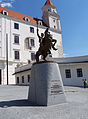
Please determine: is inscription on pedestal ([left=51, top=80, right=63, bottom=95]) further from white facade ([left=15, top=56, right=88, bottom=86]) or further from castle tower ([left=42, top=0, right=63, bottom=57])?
castle tower ([left=42, top=0, right=63, bottom=57])

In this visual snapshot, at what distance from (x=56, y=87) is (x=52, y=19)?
41362 mm

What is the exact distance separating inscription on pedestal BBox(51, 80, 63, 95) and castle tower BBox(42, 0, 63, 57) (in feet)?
125

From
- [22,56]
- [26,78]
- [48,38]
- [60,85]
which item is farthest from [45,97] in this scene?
[22,56]

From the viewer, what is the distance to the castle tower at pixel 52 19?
145ft

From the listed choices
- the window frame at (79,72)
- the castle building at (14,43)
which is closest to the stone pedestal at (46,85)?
the window frame at (79,72)

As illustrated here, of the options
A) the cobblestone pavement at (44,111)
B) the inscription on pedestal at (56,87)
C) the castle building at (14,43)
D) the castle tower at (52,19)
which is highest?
the castle tower at (52,19)

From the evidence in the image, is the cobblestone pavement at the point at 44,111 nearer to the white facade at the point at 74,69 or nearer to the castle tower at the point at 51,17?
the white facade at the point at 74,69

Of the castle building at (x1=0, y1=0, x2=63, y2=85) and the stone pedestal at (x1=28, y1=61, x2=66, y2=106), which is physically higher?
the castle building at (x1=0, y1=0, x2=63, y2=85)

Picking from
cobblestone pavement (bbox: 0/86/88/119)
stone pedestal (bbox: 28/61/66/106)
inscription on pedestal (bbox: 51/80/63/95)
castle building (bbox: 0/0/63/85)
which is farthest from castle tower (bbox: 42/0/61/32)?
cobblestone pavement (bbox: 0/86/88/119)

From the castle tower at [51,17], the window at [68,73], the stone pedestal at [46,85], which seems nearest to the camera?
the stone pedestal at [46,85]

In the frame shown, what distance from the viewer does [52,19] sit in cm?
4484

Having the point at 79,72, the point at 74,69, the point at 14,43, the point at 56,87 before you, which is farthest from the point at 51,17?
the point at 56,87

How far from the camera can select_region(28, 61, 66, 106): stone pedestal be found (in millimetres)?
6430

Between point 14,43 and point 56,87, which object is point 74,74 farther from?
point 14,43
